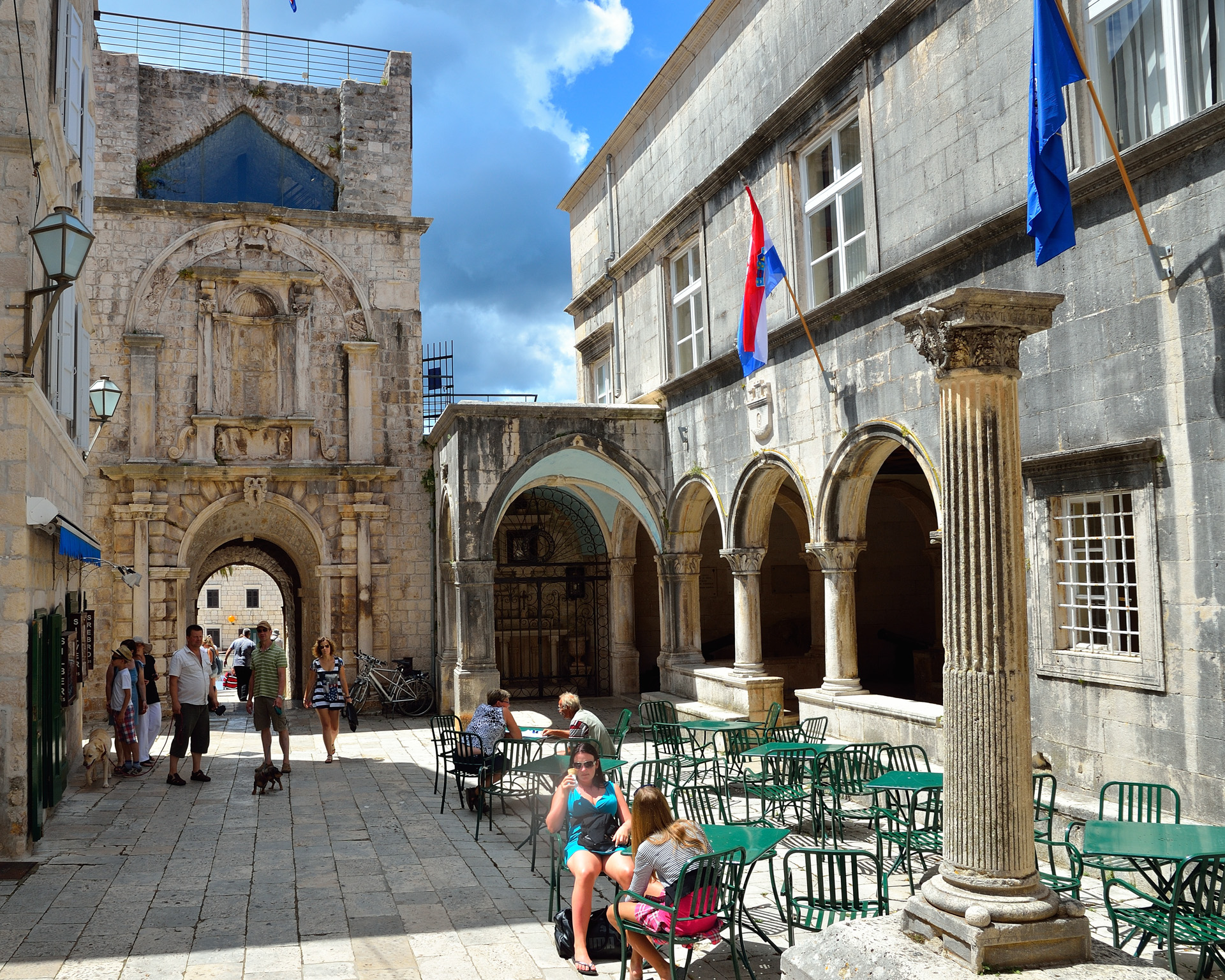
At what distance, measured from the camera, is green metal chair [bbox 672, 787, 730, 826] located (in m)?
7.23

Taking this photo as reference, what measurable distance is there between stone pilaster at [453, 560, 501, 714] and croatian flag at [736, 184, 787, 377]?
4870 mm

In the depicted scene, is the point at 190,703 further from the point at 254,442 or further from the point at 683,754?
the point at 254,442

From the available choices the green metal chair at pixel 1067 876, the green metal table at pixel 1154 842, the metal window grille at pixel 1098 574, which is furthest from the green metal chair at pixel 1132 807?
the metal window grille at pixel 1098 574

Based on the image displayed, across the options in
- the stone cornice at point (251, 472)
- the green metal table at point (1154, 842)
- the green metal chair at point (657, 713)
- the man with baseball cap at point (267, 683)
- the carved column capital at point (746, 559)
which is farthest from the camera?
the stone cornice at point (251, 472)

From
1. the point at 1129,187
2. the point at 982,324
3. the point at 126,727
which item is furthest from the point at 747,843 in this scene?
the point at 126,727

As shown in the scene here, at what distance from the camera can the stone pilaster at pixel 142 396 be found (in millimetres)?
16266

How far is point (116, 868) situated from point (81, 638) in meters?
4.71

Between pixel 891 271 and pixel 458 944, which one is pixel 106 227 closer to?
pixel 891 271

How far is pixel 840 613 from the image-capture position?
10.7m

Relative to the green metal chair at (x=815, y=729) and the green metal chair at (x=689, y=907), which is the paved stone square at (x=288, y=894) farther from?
the green metal chair at (x=815, y=729)

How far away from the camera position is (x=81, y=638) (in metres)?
11.2

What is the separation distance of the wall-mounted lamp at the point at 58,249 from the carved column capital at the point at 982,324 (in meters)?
5.83

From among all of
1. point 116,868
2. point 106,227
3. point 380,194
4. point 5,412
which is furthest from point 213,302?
point 116,868

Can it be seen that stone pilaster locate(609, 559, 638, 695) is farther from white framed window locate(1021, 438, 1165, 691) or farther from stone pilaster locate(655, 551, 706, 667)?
white framed window locate(1021, 438, 1165, 691)
